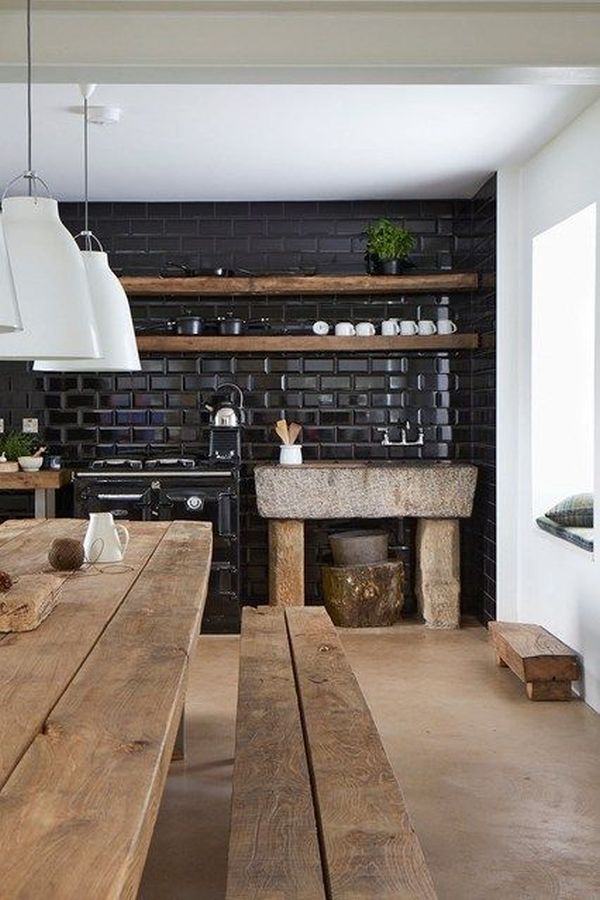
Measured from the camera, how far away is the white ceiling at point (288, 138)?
510cm

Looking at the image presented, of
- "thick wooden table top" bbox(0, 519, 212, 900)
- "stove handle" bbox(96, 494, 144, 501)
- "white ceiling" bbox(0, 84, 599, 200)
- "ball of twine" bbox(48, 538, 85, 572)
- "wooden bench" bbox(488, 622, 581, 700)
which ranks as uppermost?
"white ceiling" bbox(0, 84, 599, 200)

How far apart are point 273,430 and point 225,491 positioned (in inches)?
34.2

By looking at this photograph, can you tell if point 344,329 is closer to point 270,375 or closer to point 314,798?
point 270,375

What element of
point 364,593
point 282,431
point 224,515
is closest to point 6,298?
point 224,515

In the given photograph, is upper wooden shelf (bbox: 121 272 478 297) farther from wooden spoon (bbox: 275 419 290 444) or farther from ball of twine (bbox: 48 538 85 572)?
ball of twine (bbox: 48 538 85 572)

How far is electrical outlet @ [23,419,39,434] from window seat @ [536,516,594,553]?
11.2 ft

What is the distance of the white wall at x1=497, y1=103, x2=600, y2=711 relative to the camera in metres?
5.49

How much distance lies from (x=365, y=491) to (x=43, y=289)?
4.64m

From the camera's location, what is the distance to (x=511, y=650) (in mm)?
5598

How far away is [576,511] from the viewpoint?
5.75 metres

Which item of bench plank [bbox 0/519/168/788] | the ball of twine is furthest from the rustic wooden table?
the ball of twine

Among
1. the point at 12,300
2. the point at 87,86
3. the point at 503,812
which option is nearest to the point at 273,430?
the point at 87,86

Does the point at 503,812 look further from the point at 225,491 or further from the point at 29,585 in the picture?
the point at 225,491

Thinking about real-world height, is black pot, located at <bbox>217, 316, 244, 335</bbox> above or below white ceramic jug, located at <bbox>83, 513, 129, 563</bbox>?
above
